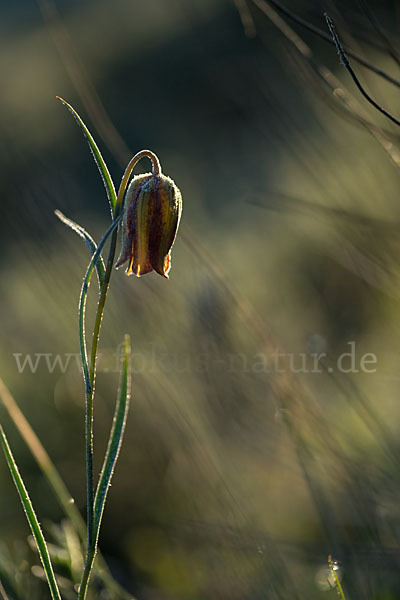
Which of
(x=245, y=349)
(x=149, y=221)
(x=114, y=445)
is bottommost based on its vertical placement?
(x=245, y=349)

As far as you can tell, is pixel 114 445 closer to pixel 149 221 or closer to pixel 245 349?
pixel 149 221

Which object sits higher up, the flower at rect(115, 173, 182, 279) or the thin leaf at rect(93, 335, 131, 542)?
the flower at rect(115, 173, 182, 279)

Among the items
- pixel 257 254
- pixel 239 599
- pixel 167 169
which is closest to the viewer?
pixel 239 599

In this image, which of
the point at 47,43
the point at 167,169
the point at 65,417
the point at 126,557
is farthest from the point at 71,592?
the point at 47,43

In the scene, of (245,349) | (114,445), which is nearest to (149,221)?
(114,445)

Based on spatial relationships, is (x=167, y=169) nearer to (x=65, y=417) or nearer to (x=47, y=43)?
(x=65, y=417)
